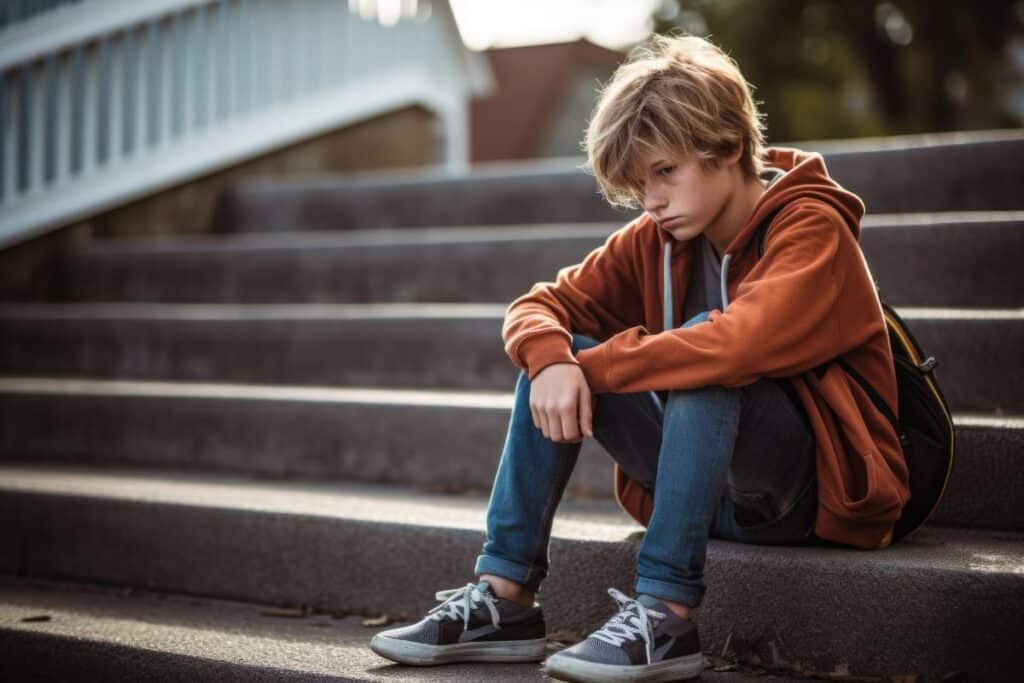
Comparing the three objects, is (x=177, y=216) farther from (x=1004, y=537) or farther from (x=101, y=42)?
(x=1004, y=537)

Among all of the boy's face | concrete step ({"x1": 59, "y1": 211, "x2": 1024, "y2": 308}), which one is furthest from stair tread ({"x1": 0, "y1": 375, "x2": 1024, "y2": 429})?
the boy's face

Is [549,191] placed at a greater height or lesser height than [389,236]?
greater

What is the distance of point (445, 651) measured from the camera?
171 centimetres

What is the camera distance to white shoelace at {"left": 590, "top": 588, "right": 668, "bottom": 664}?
156 cm

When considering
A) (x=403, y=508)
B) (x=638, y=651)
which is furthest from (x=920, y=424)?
(x=403, y=508)

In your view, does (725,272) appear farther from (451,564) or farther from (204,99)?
(204,99)

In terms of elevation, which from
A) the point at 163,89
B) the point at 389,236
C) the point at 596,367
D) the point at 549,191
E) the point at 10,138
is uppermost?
the point at 163,89

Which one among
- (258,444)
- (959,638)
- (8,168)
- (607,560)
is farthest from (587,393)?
(8,168)

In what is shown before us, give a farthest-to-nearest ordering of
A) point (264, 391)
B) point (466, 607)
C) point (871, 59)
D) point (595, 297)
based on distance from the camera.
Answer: point (871, 59) → point (264, 391) → point (595, 297) → point (466, 607)

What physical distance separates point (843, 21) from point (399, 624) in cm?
1447

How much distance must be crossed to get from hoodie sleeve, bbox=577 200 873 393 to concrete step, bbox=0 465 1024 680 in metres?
0.40

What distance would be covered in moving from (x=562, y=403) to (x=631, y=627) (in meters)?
0.38

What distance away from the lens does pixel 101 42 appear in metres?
4.15

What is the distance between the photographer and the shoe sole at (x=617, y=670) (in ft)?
5.02
